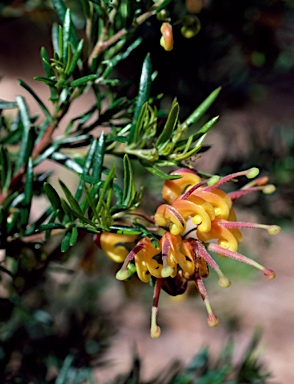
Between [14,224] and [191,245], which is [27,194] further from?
[191,245]

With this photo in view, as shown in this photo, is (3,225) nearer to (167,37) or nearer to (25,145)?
(25,145)

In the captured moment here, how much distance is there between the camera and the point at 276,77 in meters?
0.86

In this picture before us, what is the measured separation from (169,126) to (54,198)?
9 cm

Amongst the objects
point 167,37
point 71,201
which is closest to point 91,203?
point 71,201

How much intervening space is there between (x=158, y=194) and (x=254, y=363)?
0.79ft

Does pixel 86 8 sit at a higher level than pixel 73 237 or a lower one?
higher

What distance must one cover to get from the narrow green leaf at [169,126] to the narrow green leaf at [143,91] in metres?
0.02

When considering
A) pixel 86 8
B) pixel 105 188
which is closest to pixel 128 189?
pixel 105 188

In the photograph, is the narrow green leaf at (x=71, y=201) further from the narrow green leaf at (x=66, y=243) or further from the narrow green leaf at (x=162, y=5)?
the narrow green leaf at (x=162, y=5)

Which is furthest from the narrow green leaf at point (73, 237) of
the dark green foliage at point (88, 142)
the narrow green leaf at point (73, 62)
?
the narrow green leaf at point (73, 62)

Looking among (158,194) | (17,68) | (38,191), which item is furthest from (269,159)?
(17,68)

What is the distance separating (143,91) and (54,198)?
0.31 feet

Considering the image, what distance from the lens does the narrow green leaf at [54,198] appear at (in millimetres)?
326

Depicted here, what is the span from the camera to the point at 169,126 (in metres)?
0.34
